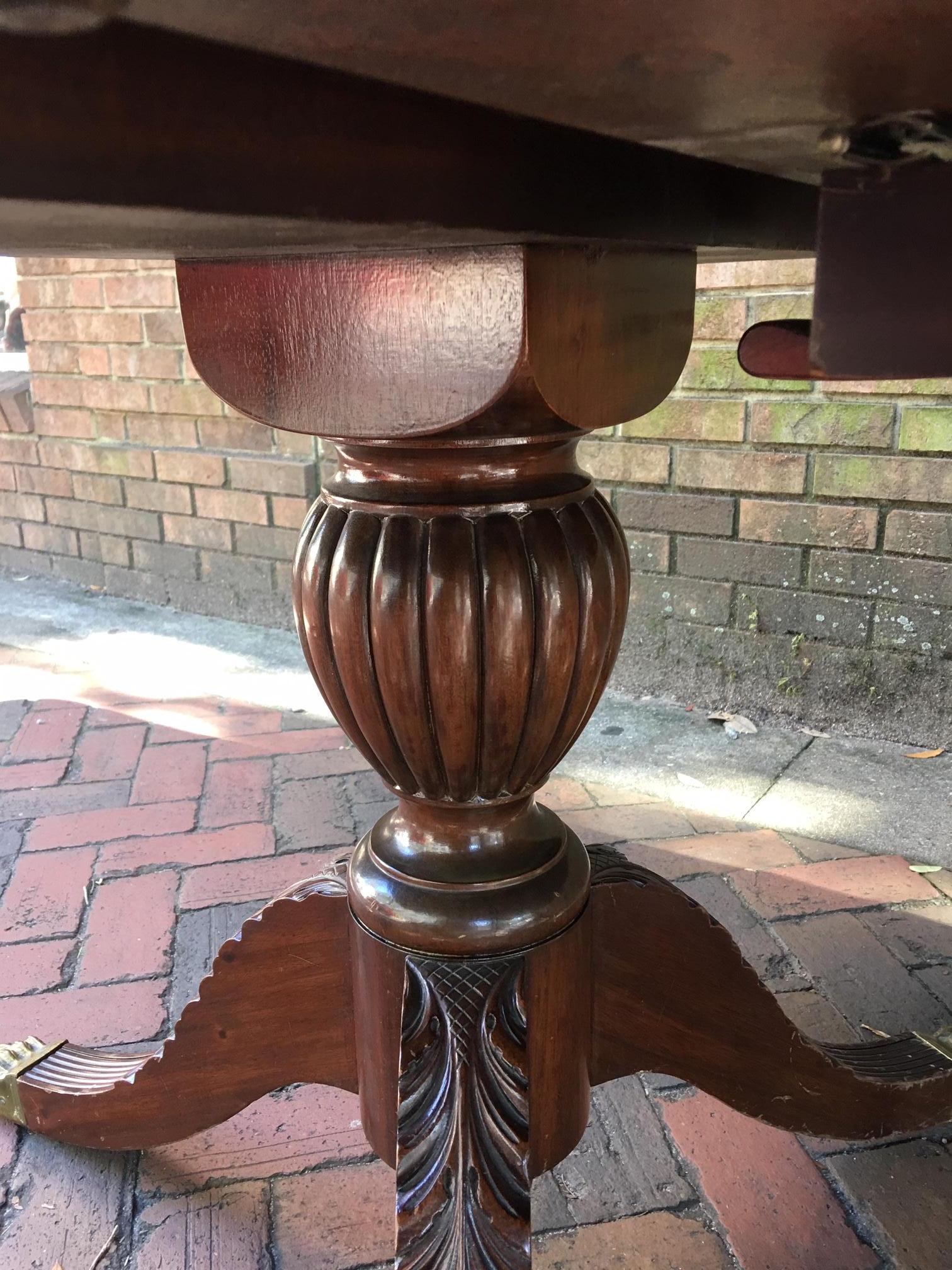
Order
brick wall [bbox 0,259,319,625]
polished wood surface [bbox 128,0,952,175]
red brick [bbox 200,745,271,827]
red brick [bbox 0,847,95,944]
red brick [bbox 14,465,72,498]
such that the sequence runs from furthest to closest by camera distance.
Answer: red brick [bbox 14,465,72,498]
brick wall [bbox 0,259,319,625]
red brick [bbox 200,745,271,827]
red brick [bbox 0,847,95,944]
polished wood surface [bbox 128,0,952,175]

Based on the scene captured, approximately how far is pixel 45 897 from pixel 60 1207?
57 centimetres

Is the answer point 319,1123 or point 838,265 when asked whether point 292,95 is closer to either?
point 838,265

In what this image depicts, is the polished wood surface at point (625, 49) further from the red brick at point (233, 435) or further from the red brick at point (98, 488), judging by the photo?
the red brick at point (98, 488)

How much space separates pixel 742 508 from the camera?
1937mm

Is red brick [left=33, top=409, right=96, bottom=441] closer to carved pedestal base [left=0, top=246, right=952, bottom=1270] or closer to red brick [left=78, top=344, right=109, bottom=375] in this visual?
red brick [left=78, top=344, right=109, bottom=375]

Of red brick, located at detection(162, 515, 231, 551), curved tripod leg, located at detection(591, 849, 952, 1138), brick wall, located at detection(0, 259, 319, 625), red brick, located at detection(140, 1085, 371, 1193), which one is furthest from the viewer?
red brick, located at detection(162, 515, 231, 551)

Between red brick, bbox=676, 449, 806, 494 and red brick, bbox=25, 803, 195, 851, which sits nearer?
red brick, bbox=25, 803, 195, 851

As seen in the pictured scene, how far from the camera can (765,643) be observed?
6.51ft

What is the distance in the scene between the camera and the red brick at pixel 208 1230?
35.8 inches

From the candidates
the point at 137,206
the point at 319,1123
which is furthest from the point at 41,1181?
the point at 137,206

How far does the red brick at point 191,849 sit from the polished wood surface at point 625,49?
1328 mm

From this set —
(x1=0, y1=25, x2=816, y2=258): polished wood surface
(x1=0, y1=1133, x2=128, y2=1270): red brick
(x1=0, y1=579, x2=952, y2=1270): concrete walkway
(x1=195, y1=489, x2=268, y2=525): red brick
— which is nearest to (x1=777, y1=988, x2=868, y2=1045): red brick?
(x1=0, y1=579, x2=952, y2=1270): concrete walkway

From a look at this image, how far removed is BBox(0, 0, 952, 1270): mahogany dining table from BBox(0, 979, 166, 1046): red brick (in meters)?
0.13

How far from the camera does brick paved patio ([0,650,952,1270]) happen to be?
3.05 ft
